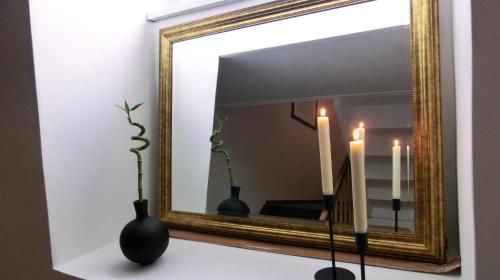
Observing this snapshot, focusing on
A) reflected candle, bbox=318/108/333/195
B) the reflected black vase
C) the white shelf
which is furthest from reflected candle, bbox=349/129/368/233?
the reflected black vase

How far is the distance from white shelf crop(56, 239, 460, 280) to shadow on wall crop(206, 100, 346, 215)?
0.16 metres

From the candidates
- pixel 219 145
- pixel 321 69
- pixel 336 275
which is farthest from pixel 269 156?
pixel 336 275

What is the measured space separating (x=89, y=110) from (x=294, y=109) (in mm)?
646

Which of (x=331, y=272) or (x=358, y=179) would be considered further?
(x=331, y=272)

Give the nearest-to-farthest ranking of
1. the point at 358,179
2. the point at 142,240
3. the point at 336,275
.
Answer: the point at 358,179, the point at 336,275, the point at 142,240

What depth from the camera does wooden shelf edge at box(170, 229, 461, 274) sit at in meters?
0.74

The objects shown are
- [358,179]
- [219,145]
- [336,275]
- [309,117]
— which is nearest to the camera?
[358,179]

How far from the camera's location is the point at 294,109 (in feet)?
3.09

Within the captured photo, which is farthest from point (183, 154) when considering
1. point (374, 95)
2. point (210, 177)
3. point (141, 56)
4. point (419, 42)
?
point (419, 42)

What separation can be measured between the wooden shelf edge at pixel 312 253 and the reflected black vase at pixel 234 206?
0.27 feet

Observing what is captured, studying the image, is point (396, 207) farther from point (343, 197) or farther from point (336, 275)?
point (336, 275)

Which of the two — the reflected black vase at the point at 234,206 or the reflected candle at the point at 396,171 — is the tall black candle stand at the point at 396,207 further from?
the reflected black vase at the point at 234,206

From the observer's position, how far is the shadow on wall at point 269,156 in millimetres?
925

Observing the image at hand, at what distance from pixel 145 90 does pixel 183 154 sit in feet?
0.95
